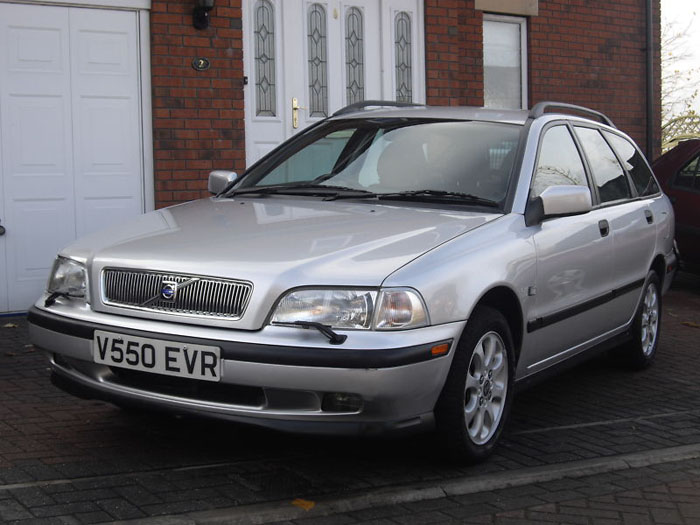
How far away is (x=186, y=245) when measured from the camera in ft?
14.4

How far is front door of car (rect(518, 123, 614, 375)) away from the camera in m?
5.06

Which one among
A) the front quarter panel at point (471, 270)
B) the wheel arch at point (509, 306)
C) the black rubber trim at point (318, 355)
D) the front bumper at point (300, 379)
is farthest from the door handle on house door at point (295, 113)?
the black rubber trim at point (318, 355)

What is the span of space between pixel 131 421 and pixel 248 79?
17.2 feet

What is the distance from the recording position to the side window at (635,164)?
6746 mm

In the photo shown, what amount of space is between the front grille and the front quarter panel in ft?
1.94

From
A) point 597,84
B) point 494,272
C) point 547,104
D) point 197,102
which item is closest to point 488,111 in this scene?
point 547,104

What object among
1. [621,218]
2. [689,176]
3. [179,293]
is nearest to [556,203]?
[621,218]

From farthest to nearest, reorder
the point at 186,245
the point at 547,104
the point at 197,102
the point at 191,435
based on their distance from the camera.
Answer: the point at 197,102, the point at 547,104, the point at 191,435, the point at 186,245

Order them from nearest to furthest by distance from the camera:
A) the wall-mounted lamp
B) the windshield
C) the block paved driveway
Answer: the block paved driveway < the windshield < the wall-mounted lamp

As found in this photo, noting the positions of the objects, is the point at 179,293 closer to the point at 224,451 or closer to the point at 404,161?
the point at 224,451

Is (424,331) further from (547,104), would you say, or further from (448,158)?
(547,104)

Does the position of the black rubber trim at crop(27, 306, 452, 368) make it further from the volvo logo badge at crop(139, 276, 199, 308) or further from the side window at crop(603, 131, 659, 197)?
the side window at crop(603, 131, 659, 197)

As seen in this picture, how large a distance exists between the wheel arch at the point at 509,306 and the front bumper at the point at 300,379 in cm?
46

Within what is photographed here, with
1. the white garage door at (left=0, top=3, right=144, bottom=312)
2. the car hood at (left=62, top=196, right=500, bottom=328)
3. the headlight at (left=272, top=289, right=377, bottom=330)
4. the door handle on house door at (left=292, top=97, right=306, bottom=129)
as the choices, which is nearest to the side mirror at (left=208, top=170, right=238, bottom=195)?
the car hood at (left=62, top=196, right=500, bottom=328)
